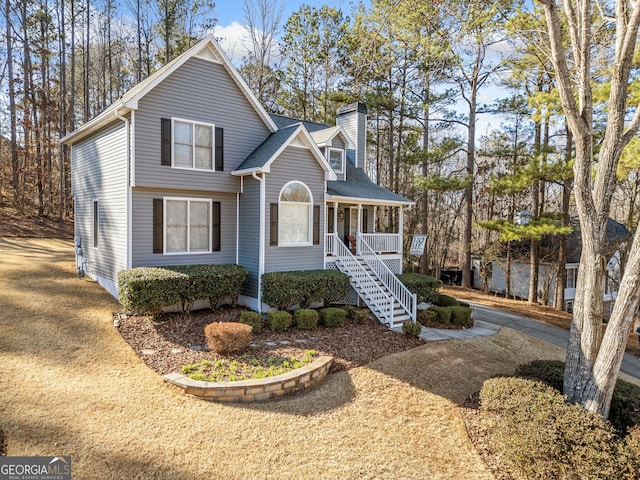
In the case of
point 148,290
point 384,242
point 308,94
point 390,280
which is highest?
point 308,94

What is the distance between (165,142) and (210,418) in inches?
306

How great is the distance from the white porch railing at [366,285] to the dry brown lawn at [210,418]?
2.93 meters

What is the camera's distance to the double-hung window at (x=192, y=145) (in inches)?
425

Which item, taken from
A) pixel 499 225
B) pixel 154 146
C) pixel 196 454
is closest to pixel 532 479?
pixel 196 454

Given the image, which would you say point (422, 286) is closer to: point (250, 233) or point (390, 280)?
point (390, 280)

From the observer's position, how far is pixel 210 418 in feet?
18.5

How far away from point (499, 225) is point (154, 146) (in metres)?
13.7

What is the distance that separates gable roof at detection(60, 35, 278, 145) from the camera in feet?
32.4

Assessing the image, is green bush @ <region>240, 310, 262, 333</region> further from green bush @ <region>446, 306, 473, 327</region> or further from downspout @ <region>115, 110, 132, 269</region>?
green bush @ <region>446, 306, 473, 327</region>

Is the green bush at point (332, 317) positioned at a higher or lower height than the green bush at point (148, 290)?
lower

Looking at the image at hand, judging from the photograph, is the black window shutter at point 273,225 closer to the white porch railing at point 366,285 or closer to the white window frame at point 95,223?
the white porch railing at point 366,285

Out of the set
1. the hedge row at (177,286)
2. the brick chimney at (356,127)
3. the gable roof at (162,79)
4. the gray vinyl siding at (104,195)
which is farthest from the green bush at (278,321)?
the brick chimney at (356,127)

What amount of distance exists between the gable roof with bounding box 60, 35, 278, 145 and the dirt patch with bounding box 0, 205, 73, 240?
8773 mm
